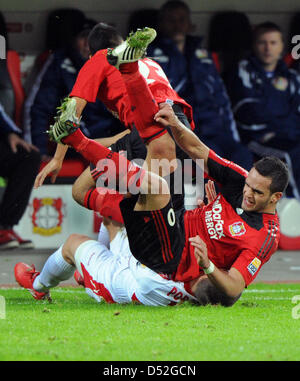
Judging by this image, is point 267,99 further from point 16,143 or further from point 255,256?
point 255,256

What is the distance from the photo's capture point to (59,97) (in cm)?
1034

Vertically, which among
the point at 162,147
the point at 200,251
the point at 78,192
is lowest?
the point at 78,192

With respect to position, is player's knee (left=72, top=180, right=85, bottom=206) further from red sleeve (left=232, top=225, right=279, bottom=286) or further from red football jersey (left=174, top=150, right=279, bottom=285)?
red sleeve (left=232, top=225, right=279, bottom=286)

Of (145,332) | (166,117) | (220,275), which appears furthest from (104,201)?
(145,332)

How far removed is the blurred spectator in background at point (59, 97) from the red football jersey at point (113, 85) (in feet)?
10.4

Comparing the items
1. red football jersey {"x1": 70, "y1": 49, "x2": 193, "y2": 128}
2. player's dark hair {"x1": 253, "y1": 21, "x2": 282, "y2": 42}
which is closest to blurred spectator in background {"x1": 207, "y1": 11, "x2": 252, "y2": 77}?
player's dark hair {"x1": 253, "y1": 21, "x2": 282, "y2": 42}

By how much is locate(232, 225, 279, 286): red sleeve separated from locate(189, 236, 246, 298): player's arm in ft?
0.17

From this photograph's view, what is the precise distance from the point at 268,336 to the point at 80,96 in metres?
2.71

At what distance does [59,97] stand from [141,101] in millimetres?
4604

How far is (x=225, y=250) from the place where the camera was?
600 centimetres

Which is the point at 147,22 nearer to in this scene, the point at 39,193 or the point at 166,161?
the point at 39,193

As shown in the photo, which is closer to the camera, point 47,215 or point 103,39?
point 103,39
